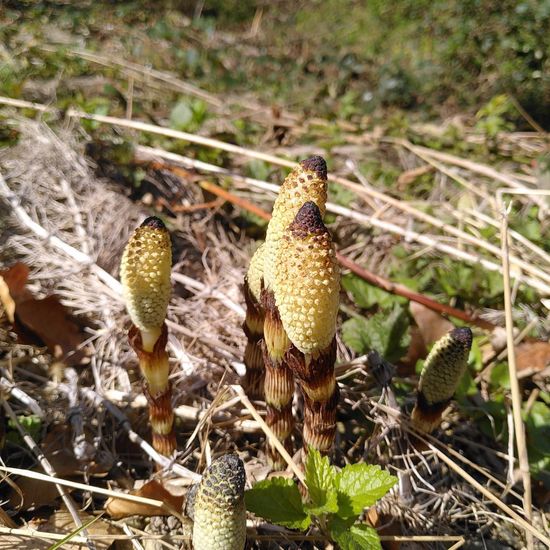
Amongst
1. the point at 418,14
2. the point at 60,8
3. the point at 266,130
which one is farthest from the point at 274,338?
the point at 60,8

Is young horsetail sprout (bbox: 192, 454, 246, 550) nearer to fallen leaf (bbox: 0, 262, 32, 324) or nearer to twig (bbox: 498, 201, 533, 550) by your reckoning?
twig (bbox: 498, 201, 533, 550)

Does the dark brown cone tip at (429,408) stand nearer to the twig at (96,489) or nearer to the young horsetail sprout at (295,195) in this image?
the young horsetail sprout at (295,195)

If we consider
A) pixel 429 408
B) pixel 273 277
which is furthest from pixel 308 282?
pixel 429 408

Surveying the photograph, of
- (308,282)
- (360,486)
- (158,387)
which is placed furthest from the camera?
(158,387)

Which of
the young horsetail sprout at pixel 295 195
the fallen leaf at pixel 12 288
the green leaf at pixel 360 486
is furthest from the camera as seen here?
the fallen leaf at pixel 12 288

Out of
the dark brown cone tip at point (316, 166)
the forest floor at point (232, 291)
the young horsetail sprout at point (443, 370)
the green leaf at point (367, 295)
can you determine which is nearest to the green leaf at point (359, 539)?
the forest floor at point (232, 291)

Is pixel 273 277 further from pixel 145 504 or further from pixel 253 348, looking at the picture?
pixel 145 504
